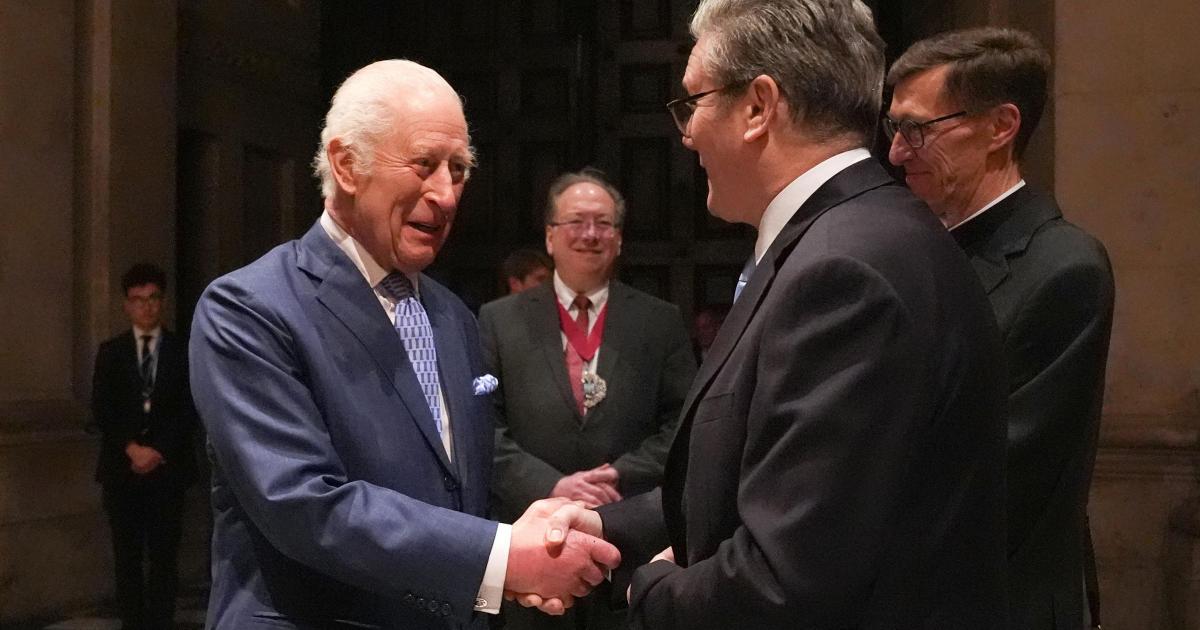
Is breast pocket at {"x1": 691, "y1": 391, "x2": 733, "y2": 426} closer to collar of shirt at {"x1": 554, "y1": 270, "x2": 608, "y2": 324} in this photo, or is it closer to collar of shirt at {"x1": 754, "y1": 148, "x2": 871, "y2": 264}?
collar of shirt at {"x1": 754, "y1": 148, "x2": 871, "y2": 264}

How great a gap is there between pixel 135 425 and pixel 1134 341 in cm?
462

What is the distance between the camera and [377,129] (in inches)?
94.8

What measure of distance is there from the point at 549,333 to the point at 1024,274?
233 cm

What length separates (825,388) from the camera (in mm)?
1607

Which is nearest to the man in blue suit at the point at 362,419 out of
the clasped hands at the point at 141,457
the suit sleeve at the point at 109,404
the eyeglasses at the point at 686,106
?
the eyeglasses at the point at 686,106

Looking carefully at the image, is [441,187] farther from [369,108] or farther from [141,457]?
[141,457]

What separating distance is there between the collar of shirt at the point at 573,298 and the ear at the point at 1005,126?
2.21 meters

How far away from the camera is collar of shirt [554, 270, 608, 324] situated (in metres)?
4.82

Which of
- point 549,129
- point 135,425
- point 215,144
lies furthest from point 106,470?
point 549,129

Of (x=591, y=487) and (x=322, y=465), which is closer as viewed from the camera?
(x=322, y=465)

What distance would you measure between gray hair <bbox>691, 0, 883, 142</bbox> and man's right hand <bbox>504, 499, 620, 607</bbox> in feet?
2.95

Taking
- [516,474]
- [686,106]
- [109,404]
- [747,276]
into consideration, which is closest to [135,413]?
[109,404]

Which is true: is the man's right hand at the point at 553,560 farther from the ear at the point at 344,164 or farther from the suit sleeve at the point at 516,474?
the suit sleeve at the point at 516,474

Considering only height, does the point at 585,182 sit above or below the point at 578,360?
above
